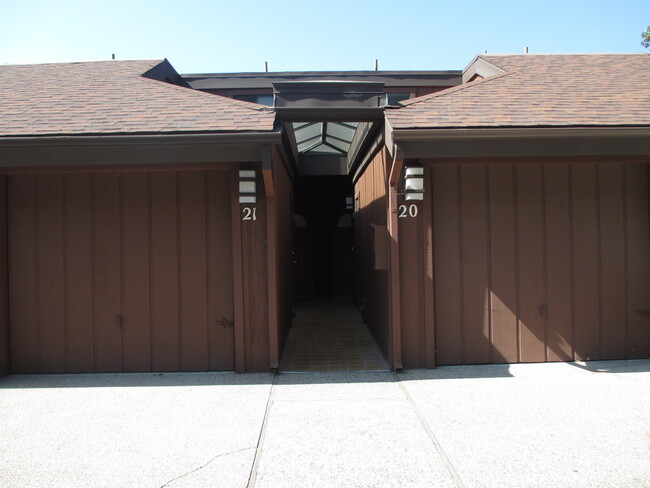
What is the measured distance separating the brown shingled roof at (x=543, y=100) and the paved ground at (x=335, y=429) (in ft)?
8.46

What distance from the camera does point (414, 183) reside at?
171 inches

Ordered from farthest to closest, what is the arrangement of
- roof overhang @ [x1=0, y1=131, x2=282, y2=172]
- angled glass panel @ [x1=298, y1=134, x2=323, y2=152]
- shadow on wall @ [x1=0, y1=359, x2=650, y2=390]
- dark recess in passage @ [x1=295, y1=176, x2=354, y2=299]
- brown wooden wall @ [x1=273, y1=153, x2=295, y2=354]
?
dark recess in passage @ [x1=295, y1=176, x2=354, y2=299]
angled glass panel @ [x1=298, y1=134, x2=323, y2=152]
brown wooden wall @ [x1=273, y1=153, x2=295, y2=354]
shadow on wall @ [x1=0, y1=359, x2=650, y2=390]
roof overhang @ [x1=0, y1=131, x2=282, y2=172]

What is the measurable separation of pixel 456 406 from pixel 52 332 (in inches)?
167

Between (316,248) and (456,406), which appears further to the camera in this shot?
(316,248)

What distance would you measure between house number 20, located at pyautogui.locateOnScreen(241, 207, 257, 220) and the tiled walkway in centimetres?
172

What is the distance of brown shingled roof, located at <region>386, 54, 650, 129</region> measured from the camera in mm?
4242

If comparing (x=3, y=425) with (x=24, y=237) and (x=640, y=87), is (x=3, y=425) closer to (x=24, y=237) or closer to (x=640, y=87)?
(x=24, y=237)

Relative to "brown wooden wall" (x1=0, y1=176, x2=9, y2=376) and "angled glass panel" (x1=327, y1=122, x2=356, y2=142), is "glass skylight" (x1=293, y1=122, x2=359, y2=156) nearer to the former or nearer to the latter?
"angled glass panel" (x1=327, y1=122, x2=356, y2=142)

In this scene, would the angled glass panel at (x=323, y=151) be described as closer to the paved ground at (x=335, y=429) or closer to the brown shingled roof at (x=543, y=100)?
the brown shingled roof at (x=543, y=100)

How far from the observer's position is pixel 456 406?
3.48 m

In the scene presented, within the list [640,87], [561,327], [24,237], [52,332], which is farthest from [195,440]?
[640,87]

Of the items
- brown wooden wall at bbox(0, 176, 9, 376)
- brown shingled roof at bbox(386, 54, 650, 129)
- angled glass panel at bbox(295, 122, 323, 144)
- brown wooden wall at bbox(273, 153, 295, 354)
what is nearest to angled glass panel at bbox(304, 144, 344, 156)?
angled glass panel at bbox(295, 122, 323, 144)

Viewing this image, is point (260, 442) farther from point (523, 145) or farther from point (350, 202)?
point (350, 202)

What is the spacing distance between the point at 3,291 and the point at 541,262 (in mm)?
5919
